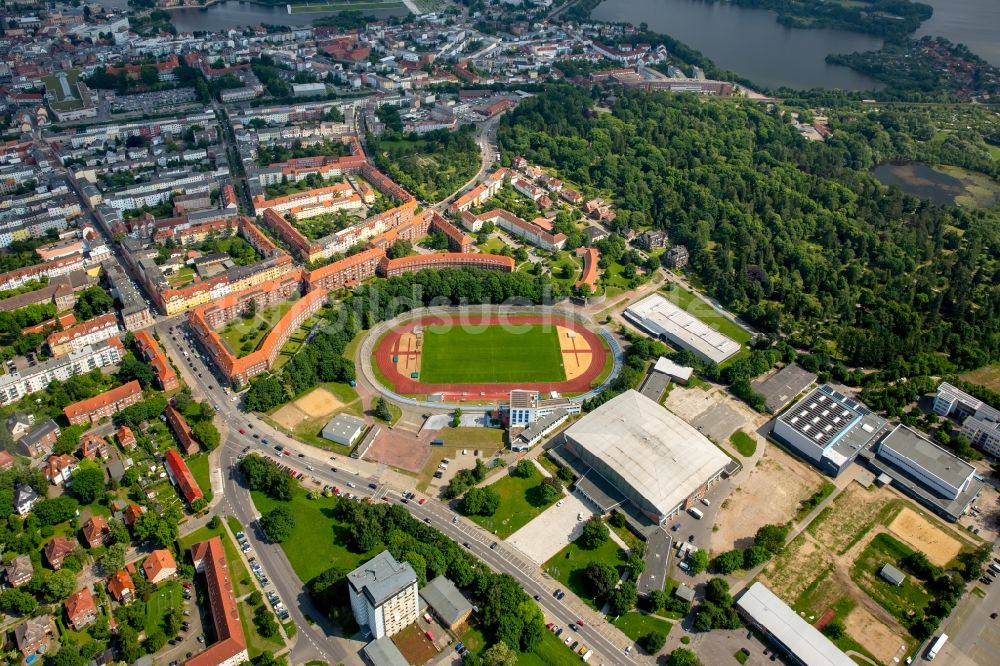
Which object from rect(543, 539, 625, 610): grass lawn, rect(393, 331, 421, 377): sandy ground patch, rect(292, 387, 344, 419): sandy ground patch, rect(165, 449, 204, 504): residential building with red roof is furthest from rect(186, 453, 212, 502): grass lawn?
rect(543, 539, 625, 610): grass lawn

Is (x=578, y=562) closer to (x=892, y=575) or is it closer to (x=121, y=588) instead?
(x=892, y=575)

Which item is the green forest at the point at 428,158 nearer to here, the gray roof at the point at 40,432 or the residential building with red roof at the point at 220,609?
the gray roof at the point at 40,432

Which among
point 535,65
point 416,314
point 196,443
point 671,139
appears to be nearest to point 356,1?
point 535,65

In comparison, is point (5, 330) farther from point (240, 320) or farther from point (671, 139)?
point (671, 139)

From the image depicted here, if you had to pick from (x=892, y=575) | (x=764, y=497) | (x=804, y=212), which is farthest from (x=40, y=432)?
(x=804, y=212)

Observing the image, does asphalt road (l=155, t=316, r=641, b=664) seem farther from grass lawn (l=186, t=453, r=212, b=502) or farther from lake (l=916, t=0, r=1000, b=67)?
lake (l=916, t=0, r=1000, b=67)
